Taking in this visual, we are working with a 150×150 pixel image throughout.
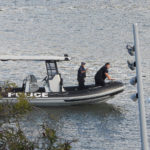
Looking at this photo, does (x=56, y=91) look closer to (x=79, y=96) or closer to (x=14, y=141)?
(x=79, y=96)

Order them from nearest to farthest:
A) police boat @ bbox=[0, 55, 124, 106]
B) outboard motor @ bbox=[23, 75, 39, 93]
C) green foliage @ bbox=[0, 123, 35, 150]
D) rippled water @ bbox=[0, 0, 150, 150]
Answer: green foliage @ bbox=[0, 123, 35, 150], rippled water @ bbox=[0, 0, 150, 150], outboard motor @ bbox=[23, 75, 39, 93], police boat @ bbox=[0, 55, 124, 106]

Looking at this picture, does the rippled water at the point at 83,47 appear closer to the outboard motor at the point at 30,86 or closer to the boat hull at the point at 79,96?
the boat hull at the point at 79,96

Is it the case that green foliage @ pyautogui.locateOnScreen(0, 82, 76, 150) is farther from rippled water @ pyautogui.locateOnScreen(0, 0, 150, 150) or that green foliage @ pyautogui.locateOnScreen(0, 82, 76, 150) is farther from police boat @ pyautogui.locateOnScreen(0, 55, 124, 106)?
police boat @ pyautogui.locateOnScreen(0, 55, 124, 106)

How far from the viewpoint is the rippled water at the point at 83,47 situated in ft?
82.0

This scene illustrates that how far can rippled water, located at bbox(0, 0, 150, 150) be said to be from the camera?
25.0m

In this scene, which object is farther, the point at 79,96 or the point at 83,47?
the point at 83,47

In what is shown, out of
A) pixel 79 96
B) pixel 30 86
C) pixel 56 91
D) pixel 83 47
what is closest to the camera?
pixel 30 86

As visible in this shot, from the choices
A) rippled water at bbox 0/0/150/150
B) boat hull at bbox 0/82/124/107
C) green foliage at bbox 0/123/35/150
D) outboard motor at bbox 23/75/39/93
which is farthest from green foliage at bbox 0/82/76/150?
boat hull at bbox 0/82/124/107

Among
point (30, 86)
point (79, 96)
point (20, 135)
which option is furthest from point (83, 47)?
point (20, 135)

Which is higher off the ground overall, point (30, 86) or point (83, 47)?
point (83, 47)

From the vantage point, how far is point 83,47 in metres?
42.3

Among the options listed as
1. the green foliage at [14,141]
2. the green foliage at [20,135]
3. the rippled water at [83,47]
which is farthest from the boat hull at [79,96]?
the green foliage at [14,141]

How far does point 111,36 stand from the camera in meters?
46.0

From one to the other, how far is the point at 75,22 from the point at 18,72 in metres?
16.1
